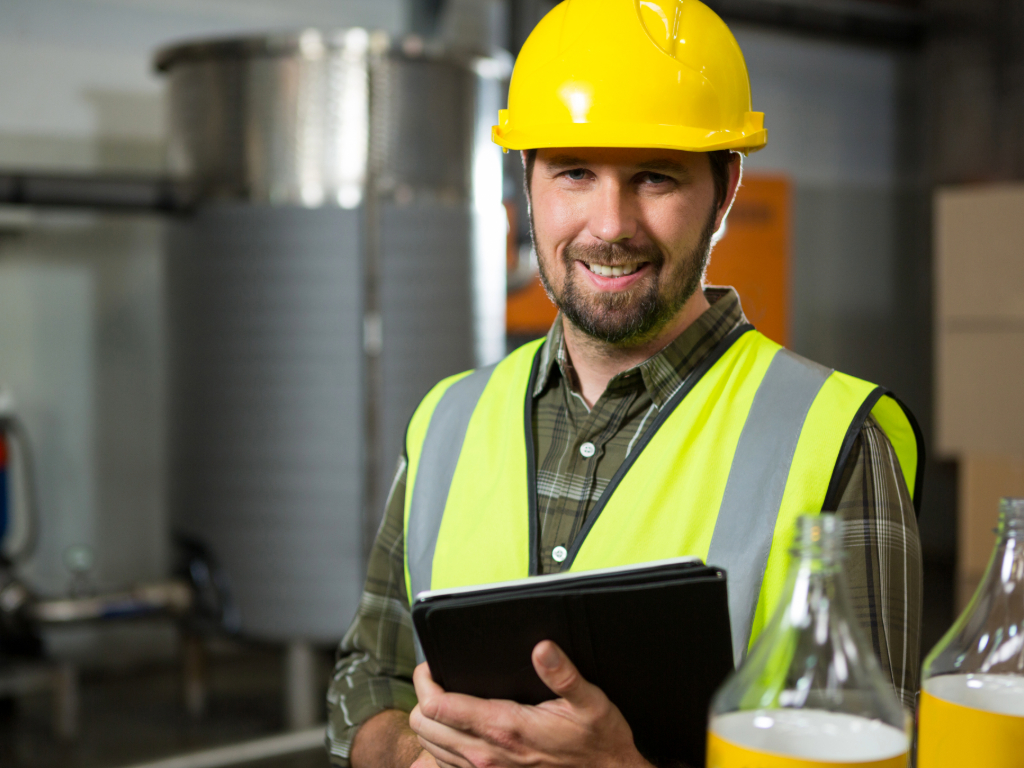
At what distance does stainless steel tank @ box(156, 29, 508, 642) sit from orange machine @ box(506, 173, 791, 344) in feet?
4.79

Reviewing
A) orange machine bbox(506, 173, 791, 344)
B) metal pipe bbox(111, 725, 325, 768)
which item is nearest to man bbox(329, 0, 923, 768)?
metal pipe bbox(111, 725, 325, 768)

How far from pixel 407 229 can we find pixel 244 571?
122 centimetres

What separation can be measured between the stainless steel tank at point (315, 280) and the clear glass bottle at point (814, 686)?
274 cm

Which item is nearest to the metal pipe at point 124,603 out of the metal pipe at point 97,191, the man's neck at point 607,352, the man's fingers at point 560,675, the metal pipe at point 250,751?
the metal pipe at point 250,751

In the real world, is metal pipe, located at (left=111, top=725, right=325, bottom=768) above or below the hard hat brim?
below

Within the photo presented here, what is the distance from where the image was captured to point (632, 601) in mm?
794

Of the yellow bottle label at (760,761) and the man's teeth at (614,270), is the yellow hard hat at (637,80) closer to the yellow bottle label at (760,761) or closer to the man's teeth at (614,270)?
the man's teeth at (614,270)

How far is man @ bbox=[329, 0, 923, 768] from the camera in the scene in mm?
1017

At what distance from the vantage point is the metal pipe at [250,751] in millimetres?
3121

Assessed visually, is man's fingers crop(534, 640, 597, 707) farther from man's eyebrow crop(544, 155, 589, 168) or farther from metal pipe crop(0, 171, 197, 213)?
metal pipe crop(0, 171, 197, 213)

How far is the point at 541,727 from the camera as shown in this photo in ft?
2.85

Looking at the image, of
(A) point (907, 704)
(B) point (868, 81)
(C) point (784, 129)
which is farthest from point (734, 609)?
(B) point (868, 81)

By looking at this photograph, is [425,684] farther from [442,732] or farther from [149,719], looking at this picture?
[149,719]

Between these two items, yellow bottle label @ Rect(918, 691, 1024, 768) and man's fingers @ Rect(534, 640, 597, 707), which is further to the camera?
man's fingers @ Rect(534, 640, 597, 707)
